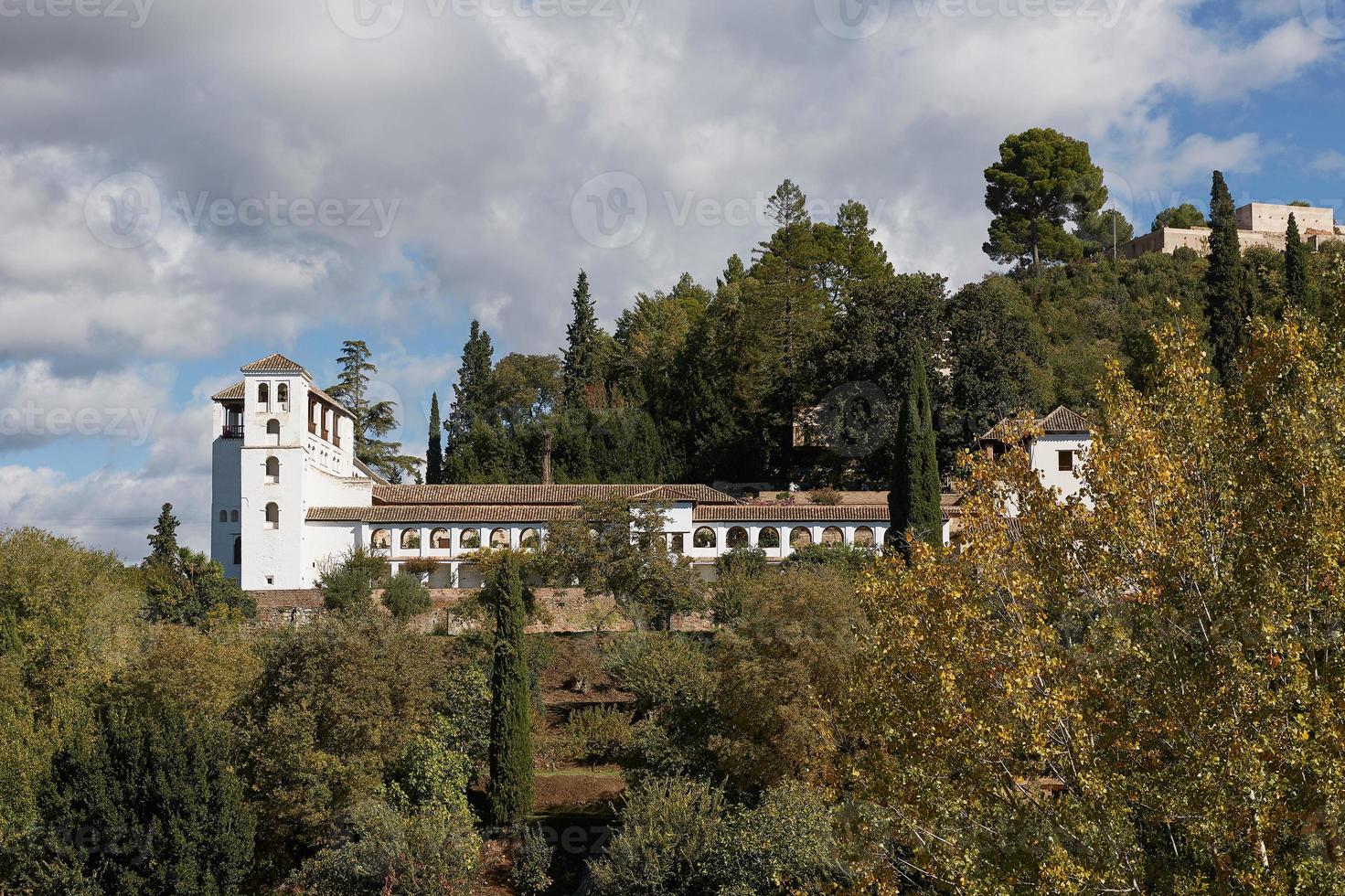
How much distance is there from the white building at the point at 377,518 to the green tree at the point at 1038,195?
115 feet

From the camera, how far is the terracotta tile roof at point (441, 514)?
4678 centimetres

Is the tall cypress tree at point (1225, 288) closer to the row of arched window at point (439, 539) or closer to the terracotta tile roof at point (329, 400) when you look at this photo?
the row of arched window at point (439, 539)

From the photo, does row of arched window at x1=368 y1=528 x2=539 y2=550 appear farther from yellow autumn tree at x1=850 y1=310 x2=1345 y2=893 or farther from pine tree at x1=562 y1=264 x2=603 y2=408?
yellow autumn tree at x1=850 y1=310 x2=1345 y2=893

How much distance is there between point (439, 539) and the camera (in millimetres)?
47094

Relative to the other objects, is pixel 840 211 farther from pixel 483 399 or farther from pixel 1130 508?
pixel 1130 508

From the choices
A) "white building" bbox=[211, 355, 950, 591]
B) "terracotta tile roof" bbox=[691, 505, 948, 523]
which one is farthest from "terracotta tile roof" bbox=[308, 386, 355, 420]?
"terracotta tile roof" bbox=[691, 505, 948, 523]

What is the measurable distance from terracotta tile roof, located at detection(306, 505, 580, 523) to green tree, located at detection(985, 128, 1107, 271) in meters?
41.4

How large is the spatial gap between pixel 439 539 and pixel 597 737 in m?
19.4

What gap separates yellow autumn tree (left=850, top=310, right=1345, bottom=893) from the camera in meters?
9.88

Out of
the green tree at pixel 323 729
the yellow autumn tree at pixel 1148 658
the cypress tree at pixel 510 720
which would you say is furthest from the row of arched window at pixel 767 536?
the yellow autumn tree at pixel 1148 658

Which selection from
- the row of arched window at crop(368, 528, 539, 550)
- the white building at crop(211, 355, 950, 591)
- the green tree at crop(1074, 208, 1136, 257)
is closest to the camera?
the white building at crop(211, 355, 950, 591)

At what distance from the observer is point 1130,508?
10.8 meters

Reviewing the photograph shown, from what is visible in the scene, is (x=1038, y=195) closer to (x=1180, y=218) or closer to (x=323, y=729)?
(x=1180, y=218)

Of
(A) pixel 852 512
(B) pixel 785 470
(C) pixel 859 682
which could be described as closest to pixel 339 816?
(C) pixel 859 682
